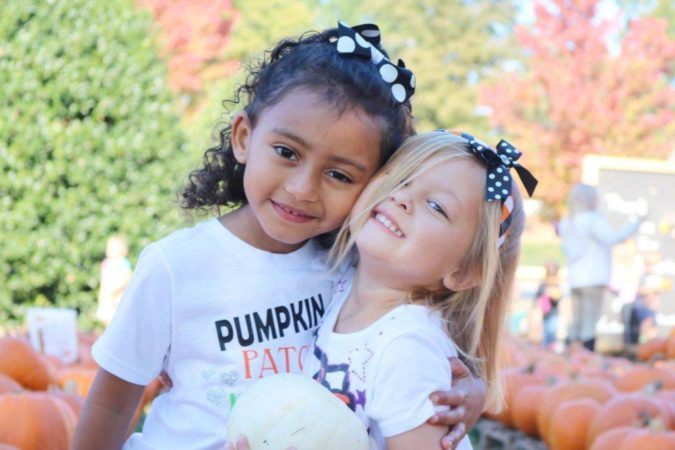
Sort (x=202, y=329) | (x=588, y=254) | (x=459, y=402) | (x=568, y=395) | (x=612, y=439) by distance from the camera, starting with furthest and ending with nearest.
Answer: (x=588, y=254)
(x=568, y=395)
(x=612, y=439)
(x=202, y=329)
(x=459, y=402)

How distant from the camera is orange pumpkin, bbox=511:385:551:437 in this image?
4.44 metres

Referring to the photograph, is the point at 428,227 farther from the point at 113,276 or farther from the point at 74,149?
the point at 74,149

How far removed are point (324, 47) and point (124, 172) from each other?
273 inches

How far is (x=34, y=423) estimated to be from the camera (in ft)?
9.53

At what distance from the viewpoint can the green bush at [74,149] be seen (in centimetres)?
823

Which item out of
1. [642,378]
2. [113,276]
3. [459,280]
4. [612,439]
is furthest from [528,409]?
[113,276]

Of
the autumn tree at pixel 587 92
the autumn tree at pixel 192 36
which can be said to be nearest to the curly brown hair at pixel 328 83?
the autumn tree at pixel 192 36

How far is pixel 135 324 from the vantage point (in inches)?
81.7

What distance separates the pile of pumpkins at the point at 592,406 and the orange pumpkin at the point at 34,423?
1.47 meters

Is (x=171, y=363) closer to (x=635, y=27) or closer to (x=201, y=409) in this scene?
(x=201, y=409)

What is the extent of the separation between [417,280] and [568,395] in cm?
253

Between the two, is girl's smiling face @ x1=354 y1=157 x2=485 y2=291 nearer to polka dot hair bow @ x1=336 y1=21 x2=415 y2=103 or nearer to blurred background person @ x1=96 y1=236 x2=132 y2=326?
polka dot hair bow @ x1=336 y1=21 x2=415 y2=103

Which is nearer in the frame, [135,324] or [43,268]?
[135,324]

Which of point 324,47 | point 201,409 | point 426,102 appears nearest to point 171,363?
point 201,409
